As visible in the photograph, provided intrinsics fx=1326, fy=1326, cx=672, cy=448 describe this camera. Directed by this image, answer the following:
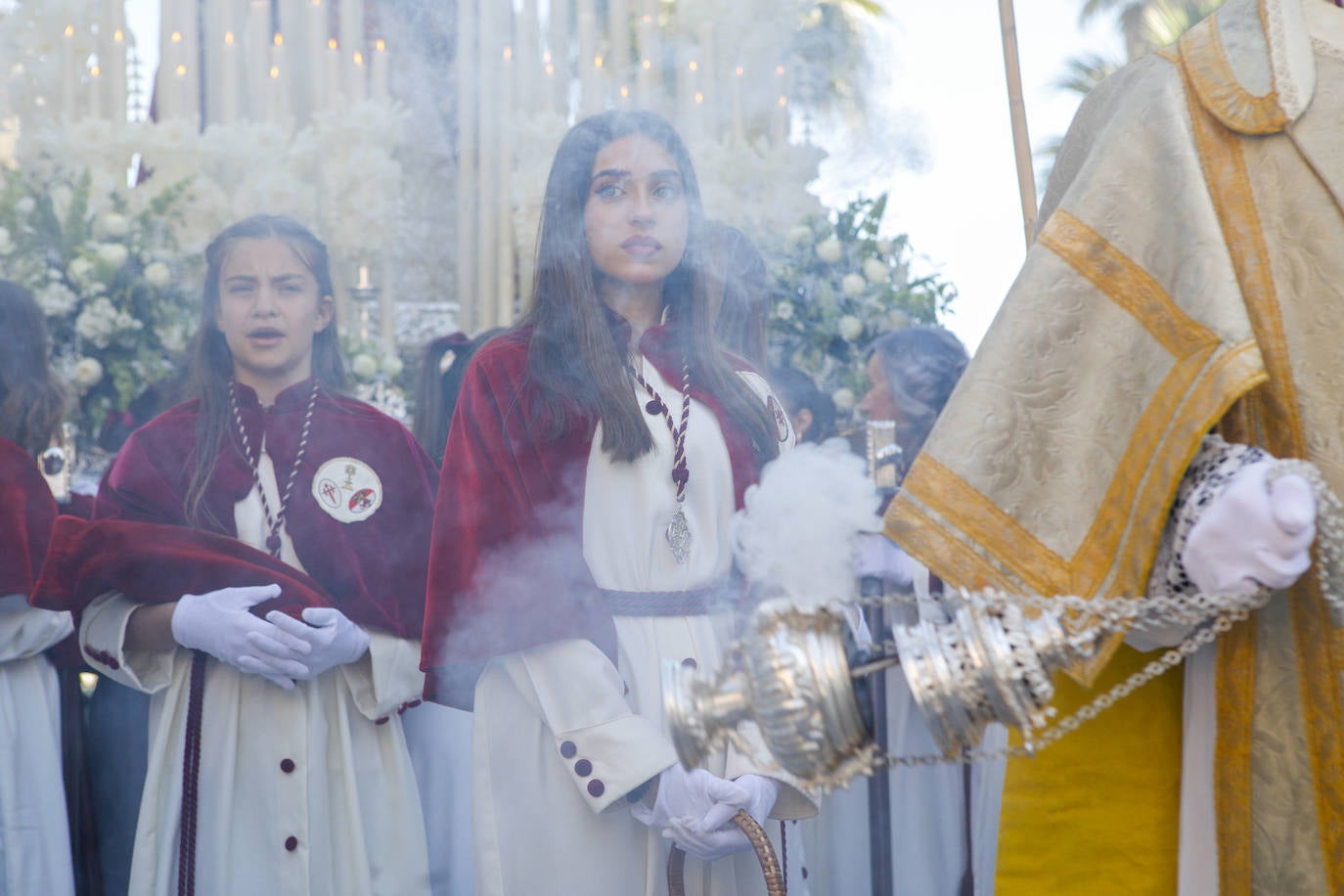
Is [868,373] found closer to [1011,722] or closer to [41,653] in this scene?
[41,653]

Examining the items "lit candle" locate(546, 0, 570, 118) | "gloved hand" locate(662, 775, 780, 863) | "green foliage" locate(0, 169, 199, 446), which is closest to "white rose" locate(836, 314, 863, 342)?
"lit candle" locate(546, 0, 570, 118)

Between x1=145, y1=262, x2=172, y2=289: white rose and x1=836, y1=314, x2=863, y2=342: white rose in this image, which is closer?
x1=145, y1=262, x2=172, y2=289: white rose

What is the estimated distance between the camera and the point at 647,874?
7.51 feet

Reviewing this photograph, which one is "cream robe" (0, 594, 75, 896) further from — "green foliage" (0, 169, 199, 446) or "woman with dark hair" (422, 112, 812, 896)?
"woman with dark hair" (422, 112, 812, 896)

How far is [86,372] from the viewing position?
139 inches

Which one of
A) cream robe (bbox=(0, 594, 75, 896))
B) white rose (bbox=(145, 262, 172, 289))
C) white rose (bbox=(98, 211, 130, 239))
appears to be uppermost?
white rose (bbox=(98, 211, 130, 239))

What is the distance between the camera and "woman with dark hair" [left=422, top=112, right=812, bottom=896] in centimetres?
220

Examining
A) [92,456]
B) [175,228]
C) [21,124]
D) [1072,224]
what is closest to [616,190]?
[1072,224]

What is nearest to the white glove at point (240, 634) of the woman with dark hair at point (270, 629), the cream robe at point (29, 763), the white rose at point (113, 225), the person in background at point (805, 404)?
the woman with dark hair at point (270, 629)

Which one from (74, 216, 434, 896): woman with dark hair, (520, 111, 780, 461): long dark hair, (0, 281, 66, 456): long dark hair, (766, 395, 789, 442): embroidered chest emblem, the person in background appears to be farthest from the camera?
the person in background

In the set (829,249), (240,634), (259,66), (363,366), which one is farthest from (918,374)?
(259,66)

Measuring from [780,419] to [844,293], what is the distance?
4.48 feet

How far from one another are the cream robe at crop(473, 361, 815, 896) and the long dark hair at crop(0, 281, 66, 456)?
1.77 meters

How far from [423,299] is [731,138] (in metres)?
1.02
